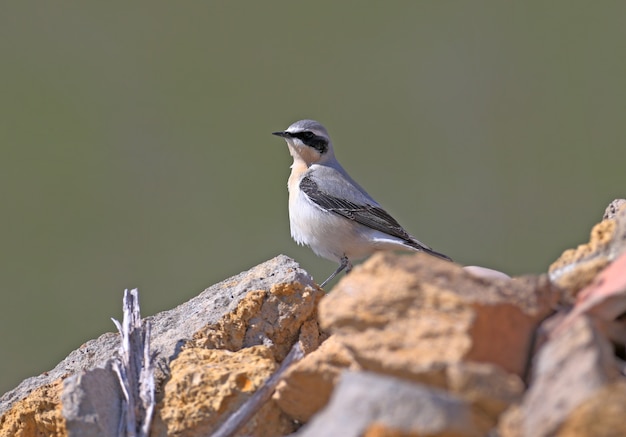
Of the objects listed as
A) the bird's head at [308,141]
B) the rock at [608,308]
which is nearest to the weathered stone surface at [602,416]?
the rock at [608,308]

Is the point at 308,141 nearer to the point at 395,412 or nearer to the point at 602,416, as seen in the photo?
the point at 395,412

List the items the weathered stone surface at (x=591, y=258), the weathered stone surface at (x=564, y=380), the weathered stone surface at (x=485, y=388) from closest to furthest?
the weathered stone surface at (x=564, y=380), the weathered stone surface at (x=485, y=388), the weathered stone surface at (x=591, y=258)

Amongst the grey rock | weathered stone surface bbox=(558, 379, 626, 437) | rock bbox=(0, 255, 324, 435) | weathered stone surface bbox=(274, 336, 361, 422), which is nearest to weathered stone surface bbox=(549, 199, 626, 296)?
weathered stone surface bbox=(274, 336, 361, 422)

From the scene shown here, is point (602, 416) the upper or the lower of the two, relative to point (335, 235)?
lower

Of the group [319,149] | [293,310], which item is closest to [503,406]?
[293,310]

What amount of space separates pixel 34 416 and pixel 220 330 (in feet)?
2.70

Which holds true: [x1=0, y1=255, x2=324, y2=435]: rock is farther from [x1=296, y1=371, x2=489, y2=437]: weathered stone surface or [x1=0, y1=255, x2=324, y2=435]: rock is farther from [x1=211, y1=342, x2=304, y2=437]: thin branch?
[x1=296, y1=371, x2=489, y2=437]: weathered stone surface

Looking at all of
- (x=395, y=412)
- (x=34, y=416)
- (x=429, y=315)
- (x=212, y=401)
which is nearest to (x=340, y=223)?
(x=34, y=416)

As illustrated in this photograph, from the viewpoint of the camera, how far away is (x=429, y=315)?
2.59m

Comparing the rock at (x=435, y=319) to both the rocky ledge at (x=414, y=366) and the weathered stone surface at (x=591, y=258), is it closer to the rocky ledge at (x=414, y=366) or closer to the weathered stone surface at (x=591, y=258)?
the rocky ledge at (x=414, y=366)

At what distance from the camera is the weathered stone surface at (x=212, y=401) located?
11.0ft

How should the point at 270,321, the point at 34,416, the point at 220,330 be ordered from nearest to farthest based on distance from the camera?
the point at 34,416 → the point at 220,330 → the point at 270,321

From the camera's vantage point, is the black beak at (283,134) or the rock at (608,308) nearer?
the rock at (608,308)

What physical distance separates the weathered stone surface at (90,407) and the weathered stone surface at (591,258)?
62.1 inches
